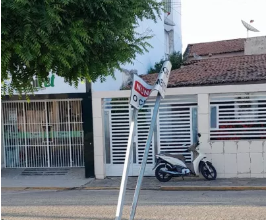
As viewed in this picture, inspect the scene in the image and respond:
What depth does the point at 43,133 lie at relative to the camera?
1266cm

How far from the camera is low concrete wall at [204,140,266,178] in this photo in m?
10.0

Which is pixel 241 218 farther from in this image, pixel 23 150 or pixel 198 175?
pixel 23 150

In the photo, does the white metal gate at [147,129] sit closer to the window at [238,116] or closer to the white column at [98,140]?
the white column at [98,140]

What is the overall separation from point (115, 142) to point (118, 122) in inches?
25.2

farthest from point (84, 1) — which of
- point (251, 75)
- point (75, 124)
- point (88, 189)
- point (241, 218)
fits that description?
point (251, 75)

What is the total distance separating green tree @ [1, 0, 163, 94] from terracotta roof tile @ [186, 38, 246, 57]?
1903cm

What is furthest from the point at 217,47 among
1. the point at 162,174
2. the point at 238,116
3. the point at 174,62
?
the point at 162,174

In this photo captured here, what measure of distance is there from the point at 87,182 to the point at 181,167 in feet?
9.46

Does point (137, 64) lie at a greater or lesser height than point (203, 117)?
greater

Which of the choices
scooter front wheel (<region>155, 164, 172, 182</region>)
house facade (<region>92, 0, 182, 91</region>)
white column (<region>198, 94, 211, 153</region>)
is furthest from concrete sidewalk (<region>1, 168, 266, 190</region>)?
house facade (<region>92, 0, 182, 91</region>)

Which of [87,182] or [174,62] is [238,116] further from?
[174,62]

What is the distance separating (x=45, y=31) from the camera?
12.0 ft

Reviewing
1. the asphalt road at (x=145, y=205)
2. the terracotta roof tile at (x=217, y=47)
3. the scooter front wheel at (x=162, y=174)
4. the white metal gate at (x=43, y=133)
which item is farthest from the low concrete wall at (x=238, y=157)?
the terracotta roof tile at (x=217, y=47)

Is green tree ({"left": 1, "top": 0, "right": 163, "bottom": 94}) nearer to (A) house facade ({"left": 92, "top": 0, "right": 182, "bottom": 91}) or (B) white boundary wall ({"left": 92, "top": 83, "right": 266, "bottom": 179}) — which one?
(B) white boundary wall ({"left": 92, "top": 83, "right": 266, "bottom": 179})
